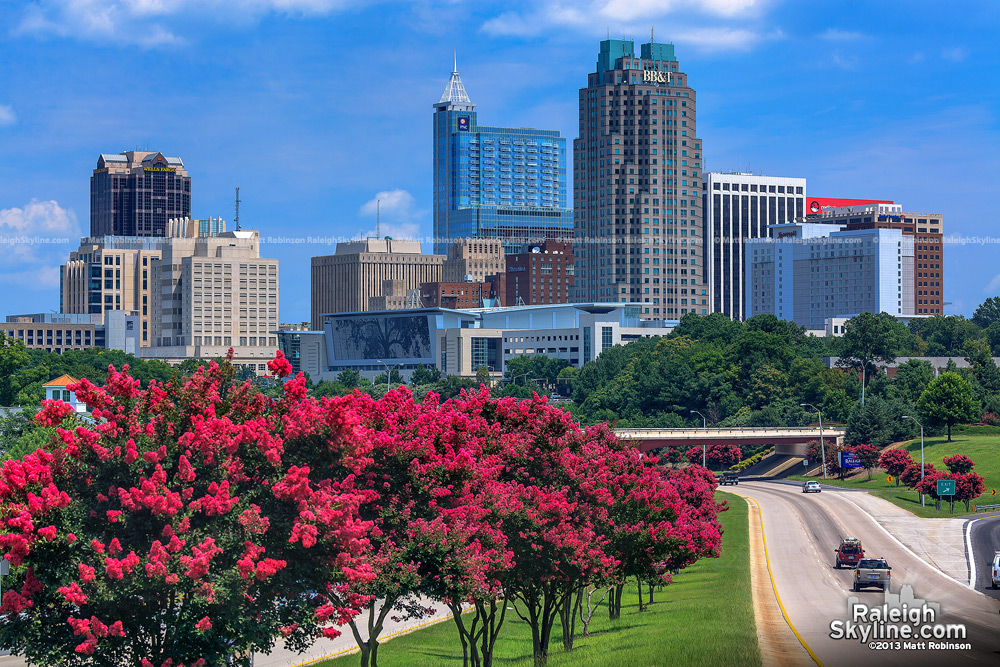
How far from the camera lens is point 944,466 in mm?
148375

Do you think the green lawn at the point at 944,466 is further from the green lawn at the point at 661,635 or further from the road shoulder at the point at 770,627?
the road shoulder at the point at 770,627

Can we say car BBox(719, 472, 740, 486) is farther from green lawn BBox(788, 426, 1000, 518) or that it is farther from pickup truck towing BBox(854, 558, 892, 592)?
pickup truck towing BBox(854, 558, 892, 592)

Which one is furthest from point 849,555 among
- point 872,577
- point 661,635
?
point 661,635

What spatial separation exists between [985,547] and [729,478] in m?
90.2

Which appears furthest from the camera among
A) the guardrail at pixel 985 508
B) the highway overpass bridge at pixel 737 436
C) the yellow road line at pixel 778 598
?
the highway overpass bridge at pixel 737 436

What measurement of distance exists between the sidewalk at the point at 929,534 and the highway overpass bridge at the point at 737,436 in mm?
43074

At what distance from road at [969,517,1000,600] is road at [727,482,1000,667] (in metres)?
1.40

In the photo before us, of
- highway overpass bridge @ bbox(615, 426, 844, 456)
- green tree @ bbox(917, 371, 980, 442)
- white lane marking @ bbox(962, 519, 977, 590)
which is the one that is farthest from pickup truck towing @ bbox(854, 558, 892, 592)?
green tree @ bbox(917, 371, 980, 442)

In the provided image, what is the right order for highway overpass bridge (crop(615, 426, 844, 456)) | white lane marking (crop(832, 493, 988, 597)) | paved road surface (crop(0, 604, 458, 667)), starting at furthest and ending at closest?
highway overpass bridge (crop(615, 426, 844, 456)) → white lane marking (crop(832, 493, 988, 597)) → paved road surface (crop(0, 604, 458, 667))

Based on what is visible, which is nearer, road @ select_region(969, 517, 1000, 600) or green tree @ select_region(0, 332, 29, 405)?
road @ select_region(969, 517, 1000, 600)

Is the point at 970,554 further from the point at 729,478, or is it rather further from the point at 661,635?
the point at 729,478

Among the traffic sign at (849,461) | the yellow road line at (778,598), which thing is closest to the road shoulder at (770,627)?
the yellow road line at (778,598)

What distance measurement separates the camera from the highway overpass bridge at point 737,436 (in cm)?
17212

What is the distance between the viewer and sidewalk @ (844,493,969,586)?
78688 mm
